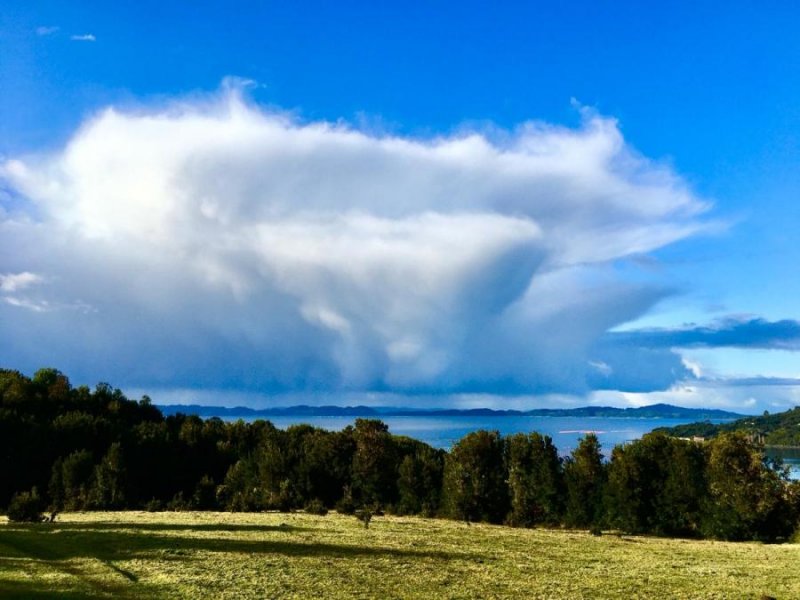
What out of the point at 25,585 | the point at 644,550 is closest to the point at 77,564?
the point at 25,585

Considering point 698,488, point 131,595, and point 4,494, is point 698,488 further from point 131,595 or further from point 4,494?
point 4,494

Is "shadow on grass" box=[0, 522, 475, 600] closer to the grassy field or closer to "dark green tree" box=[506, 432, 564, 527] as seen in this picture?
the grassy field

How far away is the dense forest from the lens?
52.6 meters

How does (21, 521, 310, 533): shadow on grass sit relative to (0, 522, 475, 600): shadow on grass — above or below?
below

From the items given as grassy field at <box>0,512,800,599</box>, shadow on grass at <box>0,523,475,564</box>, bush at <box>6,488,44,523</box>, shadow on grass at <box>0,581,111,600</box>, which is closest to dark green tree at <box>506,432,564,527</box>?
grassy field at <box>0,512,800,599</box>

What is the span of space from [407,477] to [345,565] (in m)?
37.6

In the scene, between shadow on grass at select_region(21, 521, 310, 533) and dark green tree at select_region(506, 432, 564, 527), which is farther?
dark green tree at select_region(506, 432, 564, 527)

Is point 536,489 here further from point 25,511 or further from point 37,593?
point 37,593

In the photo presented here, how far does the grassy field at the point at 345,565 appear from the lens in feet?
71.7

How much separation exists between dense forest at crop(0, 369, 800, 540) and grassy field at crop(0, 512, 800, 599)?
439 inches

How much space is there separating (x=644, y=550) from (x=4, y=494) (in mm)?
60417

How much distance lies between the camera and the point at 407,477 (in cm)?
6338

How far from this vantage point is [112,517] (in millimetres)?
43812

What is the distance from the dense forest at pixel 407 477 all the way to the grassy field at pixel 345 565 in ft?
36.6
